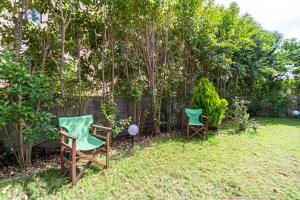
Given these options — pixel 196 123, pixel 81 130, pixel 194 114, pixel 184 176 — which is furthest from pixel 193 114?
pixel 81 130

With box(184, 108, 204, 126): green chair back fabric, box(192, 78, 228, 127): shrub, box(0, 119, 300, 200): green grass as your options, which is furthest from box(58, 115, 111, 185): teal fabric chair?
box(192, 78, 228, 127): shrub

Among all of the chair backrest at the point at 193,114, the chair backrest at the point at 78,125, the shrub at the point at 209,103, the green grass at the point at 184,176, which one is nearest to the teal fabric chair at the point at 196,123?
the chair backrest at the point at 193,114

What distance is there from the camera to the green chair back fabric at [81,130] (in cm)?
288

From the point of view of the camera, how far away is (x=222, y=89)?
658cm

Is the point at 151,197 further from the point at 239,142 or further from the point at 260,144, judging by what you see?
the point at 260,144

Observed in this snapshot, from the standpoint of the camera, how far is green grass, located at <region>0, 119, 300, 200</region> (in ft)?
7.78

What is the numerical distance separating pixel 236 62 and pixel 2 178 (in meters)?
6.92

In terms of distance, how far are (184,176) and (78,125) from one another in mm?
1933

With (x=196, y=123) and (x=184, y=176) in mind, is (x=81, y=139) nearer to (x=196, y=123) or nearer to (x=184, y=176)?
(x=184, y=176)

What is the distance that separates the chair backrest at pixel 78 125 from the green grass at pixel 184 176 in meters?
0.59

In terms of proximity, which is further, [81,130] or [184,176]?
[81,130]

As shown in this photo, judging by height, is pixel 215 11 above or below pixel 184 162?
above

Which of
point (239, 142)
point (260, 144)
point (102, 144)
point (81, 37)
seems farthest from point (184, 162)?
point (81, 37)

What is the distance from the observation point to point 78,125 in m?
3.11
